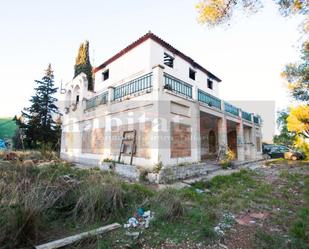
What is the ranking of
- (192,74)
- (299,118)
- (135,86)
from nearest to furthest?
1. (135,86)
2. (192,74)
3. (299,118)

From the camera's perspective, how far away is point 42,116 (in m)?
21.9

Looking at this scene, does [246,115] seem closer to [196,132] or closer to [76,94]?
[196,132]

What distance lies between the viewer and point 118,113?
9812 millimetres

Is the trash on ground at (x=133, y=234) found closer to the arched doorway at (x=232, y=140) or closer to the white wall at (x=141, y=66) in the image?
the white wall at (x=141, y=66)

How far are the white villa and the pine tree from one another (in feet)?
21.6

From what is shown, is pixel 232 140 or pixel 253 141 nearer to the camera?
pixel 253 141

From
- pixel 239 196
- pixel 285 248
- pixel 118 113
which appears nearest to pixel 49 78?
pixel 118 113

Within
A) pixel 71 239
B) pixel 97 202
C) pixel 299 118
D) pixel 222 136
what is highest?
pixel 299 118

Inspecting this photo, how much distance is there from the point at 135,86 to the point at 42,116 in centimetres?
1739

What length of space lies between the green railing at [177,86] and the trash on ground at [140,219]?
537cm

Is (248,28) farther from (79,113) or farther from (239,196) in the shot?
(79,113)

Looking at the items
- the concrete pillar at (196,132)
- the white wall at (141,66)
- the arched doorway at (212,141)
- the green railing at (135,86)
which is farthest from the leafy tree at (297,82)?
the green railing at (135,86)

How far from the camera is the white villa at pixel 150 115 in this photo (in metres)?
7.86

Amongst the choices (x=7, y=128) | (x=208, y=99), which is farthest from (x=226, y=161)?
(x=7, y=128)
